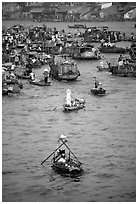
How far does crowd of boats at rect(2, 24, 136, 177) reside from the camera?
966 centimetres

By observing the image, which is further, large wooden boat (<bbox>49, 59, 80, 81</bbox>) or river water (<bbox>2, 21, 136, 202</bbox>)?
large wooden boat (<bbox>49, 59, 80, 81</bbox>)

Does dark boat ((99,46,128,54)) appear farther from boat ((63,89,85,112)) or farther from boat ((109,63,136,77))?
boat ((63,89,85,112))

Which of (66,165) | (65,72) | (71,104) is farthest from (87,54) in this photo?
(66,165)

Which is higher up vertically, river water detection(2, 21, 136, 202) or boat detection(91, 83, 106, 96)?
boat detection(91, 83, 106, 96)

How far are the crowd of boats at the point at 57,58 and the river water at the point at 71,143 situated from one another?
0.19 m

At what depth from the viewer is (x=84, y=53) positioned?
615 inches

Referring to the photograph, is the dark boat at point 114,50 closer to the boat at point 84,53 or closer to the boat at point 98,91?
the boat at point 84,53

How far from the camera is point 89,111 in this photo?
938 centimetres

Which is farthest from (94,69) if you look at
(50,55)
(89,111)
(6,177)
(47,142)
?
(6,177)

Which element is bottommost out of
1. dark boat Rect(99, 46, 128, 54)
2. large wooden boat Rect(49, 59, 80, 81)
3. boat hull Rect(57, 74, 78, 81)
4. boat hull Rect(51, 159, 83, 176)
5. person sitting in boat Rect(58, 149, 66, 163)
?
boat hull Rect(51, 159, 83, 176)

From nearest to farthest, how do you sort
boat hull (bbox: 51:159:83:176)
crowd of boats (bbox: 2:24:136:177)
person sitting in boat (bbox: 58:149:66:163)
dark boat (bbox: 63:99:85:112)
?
boat hull (bbox: 51:159:83:176)
person sitting in boat (bbox: 58:149:66:163)
dark boat (bbox: 63:99:85:112)
crowd of boats (bbox: 2:24:136:177)

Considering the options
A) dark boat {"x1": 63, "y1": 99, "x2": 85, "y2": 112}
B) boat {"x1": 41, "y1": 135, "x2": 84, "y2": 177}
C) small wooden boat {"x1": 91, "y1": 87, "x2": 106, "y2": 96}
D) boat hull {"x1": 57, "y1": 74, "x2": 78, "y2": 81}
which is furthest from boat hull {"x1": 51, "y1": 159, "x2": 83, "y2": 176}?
boat hull {"x1": 57, "y1": 74, "x2": 78, "y2": 81}

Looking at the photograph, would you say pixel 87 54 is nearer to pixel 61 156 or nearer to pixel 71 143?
pixel 71 143

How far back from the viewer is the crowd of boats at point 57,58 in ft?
31.7
